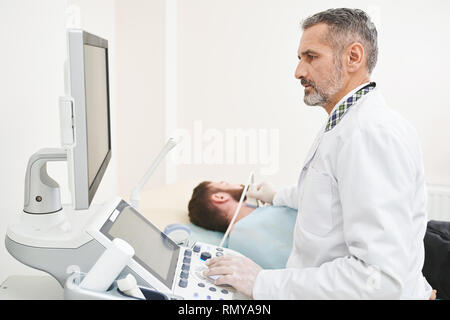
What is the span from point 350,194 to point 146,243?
0.44 meters

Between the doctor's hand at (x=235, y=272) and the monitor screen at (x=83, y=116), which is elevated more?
the monitor screen at (x=83, y=116)

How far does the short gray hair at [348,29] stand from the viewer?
971 millimetres

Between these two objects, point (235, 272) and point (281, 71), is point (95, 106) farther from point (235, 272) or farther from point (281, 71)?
point (281, 71)

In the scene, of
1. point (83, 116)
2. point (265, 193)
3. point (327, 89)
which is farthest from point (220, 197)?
point (83, 116)

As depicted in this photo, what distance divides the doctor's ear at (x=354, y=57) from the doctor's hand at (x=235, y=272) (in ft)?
1.78

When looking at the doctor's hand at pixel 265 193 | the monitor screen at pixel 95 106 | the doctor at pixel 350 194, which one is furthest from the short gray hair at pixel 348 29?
the doctor's hand at pixel 265 193

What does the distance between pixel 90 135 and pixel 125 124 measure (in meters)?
2.02

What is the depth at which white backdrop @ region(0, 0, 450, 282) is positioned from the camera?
2352 mm

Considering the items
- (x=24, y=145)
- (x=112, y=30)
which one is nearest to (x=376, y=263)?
(x=24, y=145)

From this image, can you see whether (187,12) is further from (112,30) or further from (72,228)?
(72,228)

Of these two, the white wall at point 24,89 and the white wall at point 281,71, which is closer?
the white wall at point 24,89

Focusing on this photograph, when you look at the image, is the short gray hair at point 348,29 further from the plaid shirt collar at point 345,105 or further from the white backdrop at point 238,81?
the white backdrop at point 238,81

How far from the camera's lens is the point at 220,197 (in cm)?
166
